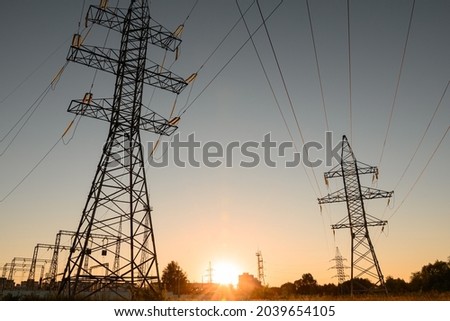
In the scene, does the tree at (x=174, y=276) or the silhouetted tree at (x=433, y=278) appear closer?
the silhouetted tree at (x=433, y=278)

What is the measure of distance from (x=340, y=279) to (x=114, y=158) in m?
61.0

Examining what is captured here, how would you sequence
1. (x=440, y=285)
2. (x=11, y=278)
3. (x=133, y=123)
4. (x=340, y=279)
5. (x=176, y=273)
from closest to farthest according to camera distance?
(x=133, y=123) → (x=11, y=278) → (x=440, y=285) → (x=340, y=279) → (x=176, y=273)

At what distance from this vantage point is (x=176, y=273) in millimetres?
81125

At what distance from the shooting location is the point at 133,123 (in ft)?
54.7

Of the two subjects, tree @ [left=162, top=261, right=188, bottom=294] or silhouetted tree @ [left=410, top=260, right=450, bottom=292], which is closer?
silhouetted tree @ [left=410, top=260, right=450, bottom=292]

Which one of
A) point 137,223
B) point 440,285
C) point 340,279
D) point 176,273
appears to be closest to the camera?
point 137,223

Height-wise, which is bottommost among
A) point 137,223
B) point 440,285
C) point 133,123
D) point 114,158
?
point 440,285

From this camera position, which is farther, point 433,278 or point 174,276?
point 174,276

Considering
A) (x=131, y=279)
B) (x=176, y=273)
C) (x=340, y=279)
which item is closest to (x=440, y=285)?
(x=340, y=279)
